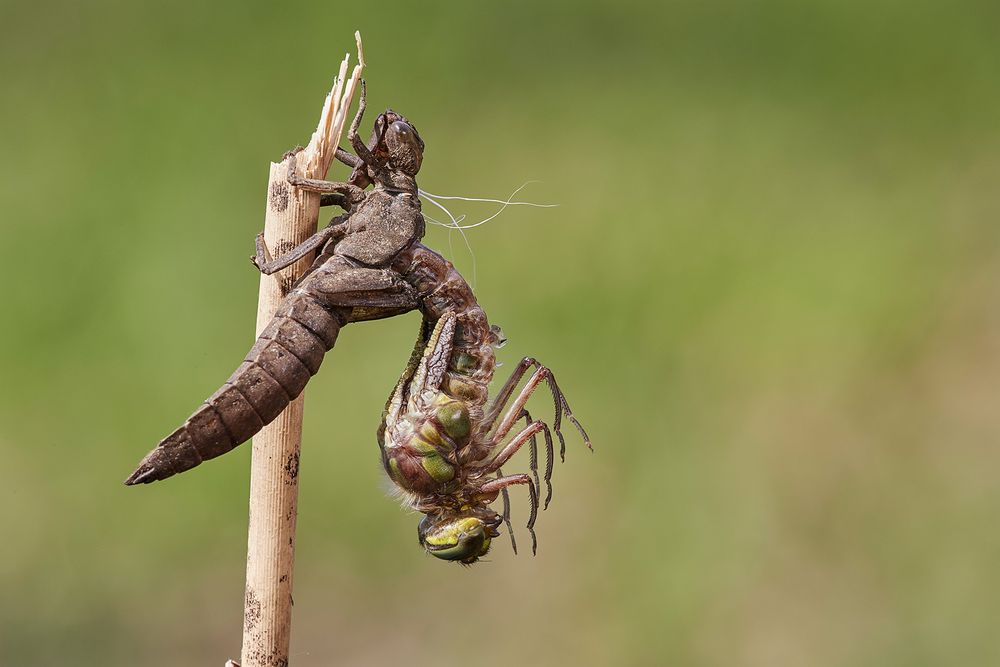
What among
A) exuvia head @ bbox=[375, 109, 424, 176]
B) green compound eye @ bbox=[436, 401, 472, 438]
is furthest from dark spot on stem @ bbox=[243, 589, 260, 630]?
exuvia head @ bbox=[375, 109, 424, 176]

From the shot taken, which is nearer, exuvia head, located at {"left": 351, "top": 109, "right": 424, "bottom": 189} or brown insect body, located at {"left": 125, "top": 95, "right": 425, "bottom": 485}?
brown insect body, located at {"left": 125, "top": 95, "right": 425, "bottom": 485}

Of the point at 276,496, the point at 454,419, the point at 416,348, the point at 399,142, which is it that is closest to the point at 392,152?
the point at 399,142

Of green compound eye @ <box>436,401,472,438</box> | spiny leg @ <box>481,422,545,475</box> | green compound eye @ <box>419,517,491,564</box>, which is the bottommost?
green compound eye @ <box>419,517,491,564</box>

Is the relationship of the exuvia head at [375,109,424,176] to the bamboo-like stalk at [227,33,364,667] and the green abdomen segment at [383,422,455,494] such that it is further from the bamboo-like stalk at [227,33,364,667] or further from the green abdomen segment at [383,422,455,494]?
the green abdomen segment at [383,422,455,494]

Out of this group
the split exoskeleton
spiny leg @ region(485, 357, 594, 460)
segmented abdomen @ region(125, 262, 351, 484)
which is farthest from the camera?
spiny leg @ region(485, 357, 594, 460)

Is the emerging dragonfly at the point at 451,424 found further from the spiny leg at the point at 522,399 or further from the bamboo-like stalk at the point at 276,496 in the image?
the bamboo-like stalk at the point at 276,496

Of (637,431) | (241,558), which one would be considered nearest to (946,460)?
(637,431)

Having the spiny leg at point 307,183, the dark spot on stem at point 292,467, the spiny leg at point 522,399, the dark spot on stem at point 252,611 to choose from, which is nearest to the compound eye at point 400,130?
the spiny leg at point 307,183
